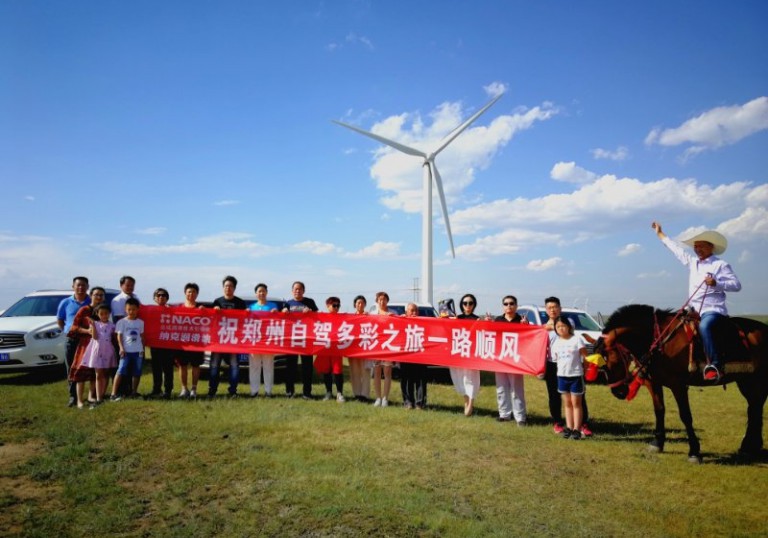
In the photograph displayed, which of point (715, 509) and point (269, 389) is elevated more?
point (269, 389)

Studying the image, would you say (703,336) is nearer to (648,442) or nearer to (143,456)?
(648,442)

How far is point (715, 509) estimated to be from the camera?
14.8 feet

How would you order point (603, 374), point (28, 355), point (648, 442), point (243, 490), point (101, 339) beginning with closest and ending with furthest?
point (243, 490) < point (603, 374) < point (648, 442) < point (101, 339) < point (28, 355)

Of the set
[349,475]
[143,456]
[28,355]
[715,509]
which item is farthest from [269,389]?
[715,509]

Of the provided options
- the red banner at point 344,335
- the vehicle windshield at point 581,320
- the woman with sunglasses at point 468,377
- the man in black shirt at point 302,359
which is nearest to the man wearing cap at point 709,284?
the red banner at point 344,335

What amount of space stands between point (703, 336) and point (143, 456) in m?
6.88

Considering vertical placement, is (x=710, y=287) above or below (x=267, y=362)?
above

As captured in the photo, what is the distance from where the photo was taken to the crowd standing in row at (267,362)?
269 inches

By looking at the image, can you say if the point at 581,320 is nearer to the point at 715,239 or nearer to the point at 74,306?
the point at 715,239

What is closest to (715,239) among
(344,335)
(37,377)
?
(344,335)

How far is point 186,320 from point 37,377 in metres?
4.73

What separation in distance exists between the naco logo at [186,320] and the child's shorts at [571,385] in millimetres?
6263

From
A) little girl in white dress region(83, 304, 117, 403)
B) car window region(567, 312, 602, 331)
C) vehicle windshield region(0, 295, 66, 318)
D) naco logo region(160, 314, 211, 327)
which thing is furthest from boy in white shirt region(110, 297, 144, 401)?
car window region(567, 312, 602, 331)

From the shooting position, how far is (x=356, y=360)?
8797 millimetres
